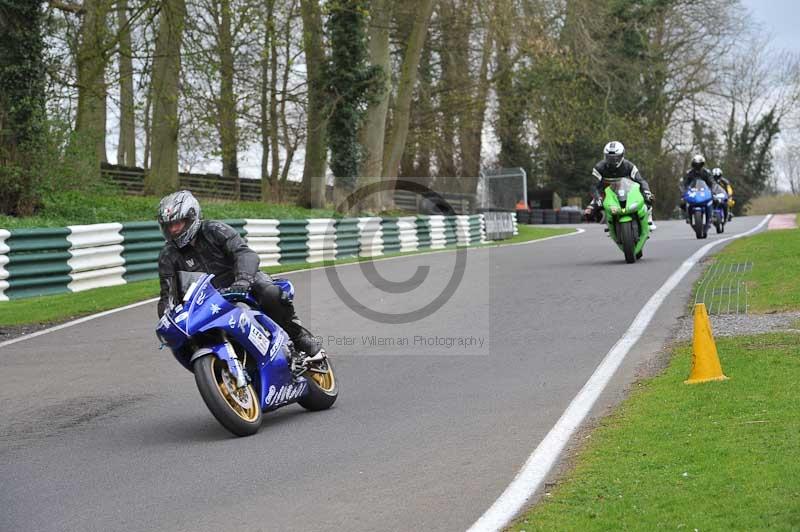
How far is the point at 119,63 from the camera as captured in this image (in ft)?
90.7

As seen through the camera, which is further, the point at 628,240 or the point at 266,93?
the point at 266,93

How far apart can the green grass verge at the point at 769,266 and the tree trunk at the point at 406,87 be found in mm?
15719

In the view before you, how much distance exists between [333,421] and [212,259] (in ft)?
4.76

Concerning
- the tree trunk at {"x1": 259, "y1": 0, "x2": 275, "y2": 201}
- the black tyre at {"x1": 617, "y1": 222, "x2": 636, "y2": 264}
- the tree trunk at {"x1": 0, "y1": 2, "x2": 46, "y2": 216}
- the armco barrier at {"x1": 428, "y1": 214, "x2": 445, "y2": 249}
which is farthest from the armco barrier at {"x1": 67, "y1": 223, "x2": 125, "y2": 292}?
the armco barrier at {"x1": 428, "y1": 214, "x2": 445, "y2": 249}

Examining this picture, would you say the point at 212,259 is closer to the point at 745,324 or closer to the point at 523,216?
the point at 745,324

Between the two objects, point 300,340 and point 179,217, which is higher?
point 179,217

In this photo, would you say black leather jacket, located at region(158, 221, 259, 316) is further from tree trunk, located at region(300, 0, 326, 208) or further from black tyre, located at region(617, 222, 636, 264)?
tree trunk, located at region(300, 0, 326, 208)

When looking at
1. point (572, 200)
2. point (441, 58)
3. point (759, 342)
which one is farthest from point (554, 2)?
point (759, 342)

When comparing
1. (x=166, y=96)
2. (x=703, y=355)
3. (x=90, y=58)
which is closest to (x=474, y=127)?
(x=166, y=96)

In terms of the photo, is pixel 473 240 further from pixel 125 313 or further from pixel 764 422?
pixel 764 422

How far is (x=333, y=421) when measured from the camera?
26.7ft

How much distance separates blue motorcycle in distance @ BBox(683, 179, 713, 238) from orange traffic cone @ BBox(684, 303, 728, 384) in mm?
17303

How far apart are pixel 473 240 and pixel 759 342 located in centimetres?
2398

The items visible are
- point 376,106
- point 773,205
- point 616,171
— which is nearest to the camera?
point 616,171
